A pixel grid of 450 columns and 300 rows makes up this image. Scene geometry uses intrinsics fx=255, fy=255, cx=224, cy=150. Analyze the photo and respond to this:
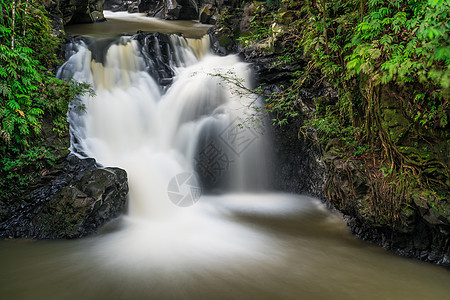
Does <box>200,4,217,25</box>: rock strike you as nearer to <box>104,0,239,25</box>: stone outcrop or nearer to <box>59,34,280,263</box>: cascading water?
<box>104,0,239,25</box>: stone outcrop

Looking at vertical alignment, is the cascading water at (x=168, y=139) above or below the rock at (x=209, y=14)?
below

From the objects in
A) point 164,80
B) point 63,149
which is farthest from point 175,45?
point 63,149

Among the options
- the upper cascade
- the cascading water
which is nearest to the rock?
the cascading water

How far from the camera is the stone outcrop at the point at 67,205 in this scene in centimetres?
397

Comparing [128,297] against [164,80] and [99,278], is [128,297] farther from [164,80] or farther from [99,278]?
[164,80]

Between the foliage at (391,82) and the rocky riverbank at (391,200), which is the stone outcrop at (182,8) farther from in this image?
the rocky riverbank at (391,200)

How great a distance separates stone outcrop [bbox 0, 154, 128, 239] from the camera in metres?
3.97

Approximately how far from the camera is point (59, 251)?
11.6 feet

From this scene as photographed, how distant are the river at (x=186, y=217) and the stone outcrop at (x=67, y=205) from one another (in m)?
0.22

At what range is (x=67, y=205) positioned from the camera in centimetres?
405

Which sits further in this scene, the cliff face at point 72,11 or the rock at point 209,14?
the rock at point 209,14

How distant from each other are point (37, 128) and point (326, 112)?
17.3ft

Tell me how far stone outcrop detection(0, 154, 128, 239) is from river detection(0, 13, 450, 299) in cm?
22

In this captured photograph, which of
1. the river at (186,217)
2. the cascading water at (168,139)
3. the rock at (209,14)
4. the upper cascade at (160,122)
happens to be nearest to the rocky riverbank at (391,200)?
the river at (186,217)
